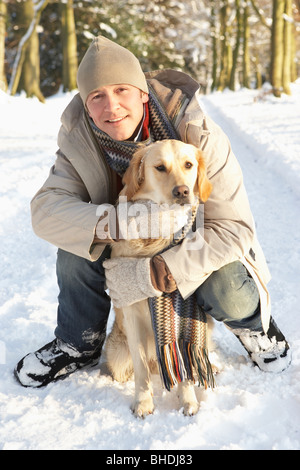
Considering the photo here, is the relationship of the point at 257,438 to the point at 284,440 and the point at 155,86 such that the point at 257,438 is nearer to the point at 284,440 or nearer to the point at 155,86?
the point at 284,440

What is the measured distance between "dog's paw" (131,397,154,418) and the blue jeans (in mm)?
472

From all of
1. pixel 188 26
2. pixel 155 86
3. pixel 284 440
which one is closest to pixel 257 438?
pixel 284 440

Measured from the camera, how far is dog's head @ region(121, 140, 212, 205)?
2.17 meters

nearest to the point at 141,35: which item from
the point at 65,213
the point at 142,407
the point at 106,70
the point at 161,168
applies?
the point at 106,70

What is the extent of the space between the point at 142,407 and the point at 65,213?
3.28ft

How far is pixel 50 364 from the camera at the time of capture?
2.46 metres

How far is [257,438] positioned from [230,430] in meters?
0.12

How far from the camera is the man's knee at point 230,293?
2.18 meters

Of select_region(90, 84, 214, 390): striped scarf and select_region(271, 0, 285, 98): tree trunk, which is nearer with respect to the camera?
select_region(90, 84, 214, 390): striped scarf

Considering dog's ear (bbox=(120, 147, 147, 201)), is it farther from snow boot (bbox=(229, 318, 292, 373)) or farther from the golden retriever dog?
snow boot (bbox=(229, 318, 292, 373))

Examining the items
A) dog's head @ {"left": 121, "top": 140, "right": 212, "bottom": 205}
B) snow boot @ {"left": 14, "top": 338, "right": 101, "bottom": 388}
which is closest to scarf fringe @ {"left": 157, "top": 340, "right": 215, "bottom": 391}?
snow boot @ {"left": 14, "top": 338, "right": 101, "bottom": 388}

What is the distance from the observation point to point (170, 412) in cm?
216

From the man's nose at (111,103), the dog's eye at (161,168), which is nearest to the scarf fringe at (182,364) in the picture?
the dog's eye at (161,168)
